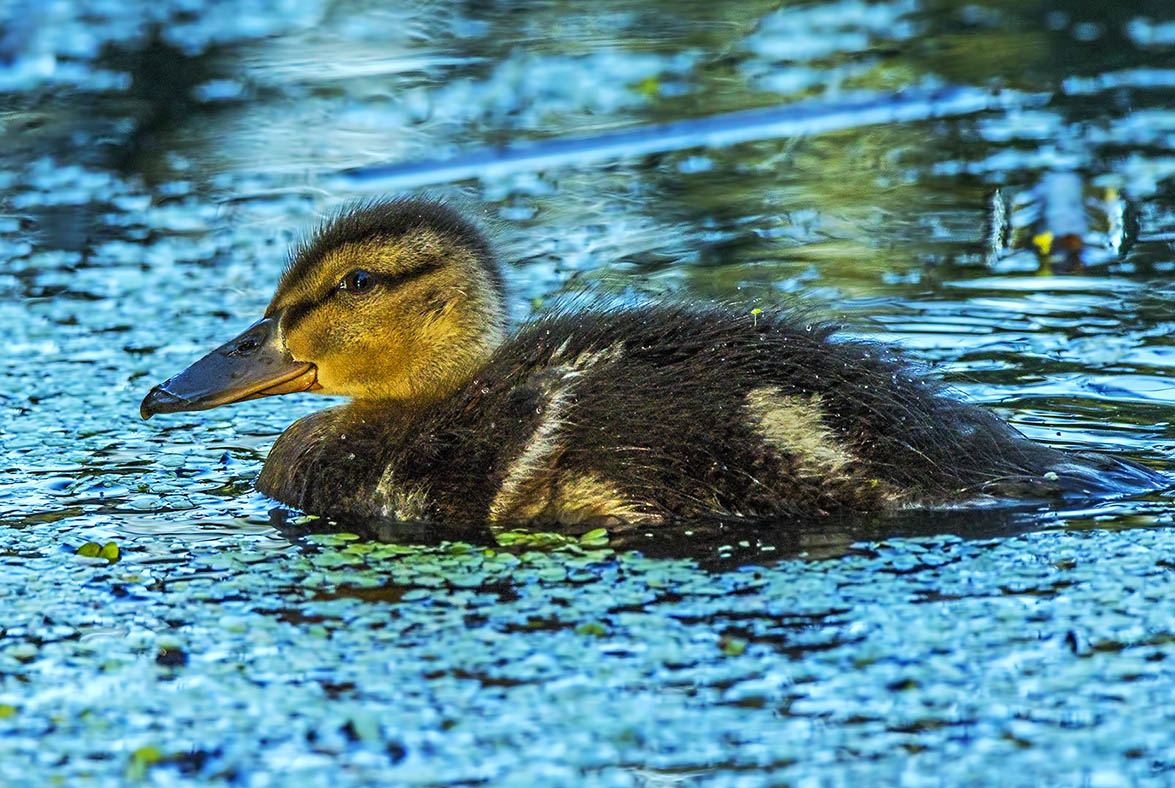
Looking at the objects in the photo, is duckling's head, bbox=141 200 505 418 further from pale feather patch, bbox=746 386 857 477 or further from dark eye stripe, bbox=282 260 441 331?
pale feather patch, bbox=746 386 857 477

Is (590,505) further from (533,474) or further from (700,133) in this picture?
(700,133)

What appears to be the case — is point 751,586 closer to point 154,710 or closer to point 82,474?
point 154,710

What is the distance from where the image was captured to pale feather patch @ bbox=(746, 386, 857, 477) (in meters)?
4.93

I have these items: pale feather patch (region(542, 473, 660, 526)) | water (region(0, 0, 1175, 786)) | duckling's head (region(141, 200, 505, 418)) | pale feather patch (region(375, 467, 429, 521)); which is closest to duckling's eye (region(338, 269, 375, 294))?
duckling's head (region(141, 200, 505, 418))

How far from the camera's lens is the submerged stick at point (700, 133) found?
895cm

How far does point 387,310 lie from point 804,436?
4.57 ft

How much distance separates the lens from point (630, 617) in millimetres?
4309

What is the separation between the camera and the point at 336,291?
5.71 meters

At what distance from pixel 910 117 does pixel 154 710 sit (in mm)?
6450

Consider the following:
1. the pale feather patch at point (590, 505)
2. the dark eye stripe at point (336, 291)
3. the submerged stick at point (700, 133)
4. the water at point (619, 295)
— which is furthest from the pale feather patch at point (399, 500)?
the submerged stick at point (700, 133)

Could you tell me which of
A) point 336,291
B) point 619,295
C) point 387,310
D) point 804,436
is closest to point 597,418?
point 804,436

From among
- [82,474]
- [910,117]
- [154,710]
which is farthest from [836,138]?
[154,710]

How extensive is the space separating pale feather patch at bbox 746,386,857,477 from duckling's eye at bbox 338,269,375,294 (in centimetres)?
133

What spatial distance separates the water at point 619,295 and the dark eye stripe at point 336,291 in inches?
11.9
